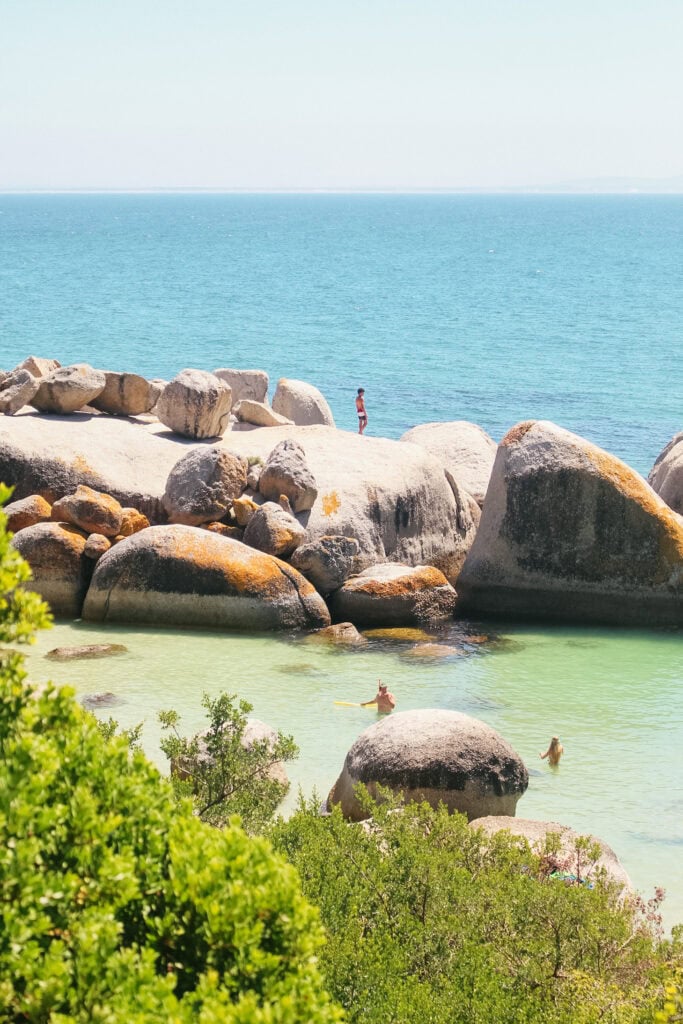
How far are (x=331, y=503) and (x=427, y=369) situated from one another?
3528 centimetres

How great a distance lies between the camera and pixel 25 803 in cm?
495

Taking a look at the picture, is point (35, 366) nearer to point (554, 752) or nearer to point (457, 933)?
point (554, 752)

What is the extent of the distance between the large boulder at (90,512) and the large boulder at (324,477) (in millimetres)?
978

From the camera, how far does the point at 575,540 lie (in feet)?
75.2

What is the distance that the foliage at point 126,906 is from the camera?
465 centimetres

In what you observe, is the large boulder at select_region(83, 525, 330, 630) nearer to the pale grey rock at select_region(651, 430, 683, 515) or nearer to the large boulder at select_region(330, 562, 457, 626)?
the large boulder at select_region(330, 562, 457, 626)

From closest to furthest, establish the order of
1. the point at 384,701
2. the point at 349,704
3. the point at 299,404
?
the point at 384,701 → the point at 349,704 → the point at 299,404

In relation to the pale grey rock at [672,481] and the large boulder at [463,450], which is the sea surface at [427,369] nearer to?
the pale grey rock at [672,481]

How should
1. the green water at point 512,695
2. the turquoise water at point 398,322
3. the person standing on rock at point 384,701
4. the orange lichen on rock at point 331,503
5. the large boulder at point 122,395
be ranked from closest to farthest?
the green water at point 512,695, the person standing on rock at point 384,701, the orange lichen on rock at point 331,503, the large boulder at point 122,395, the turquoise water at point 398,322

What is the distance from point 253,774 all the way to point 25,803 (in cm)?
651

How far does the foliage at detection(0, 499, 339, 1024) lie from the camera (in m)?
4.65

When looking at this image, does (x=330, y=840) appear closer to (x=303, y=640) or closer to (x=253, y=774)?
(x=253, y=774)

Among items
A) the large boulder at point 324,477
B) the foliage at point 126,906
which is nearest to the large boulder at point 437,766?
the foliage at point 126,906

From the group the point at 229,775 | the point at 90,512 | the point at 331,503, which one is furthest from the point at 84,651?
the point at 229,775
